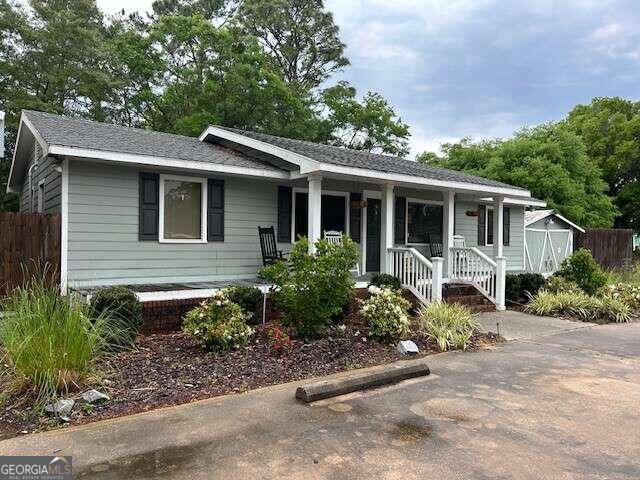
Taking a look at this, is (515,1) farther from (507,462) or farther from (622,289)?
(507,462)

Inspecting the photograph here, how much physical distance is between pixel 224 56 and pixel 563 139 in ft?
48.0

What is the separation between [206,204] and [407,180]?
3.81m

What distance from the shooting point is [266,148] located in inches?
357

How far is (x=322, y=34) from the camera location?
82.9ft

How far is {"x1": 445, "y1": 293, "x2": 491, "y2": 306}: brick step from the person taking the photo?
977 cm

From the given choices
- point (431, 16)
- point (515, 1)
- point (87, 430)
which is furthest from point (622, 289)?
point (87, 430)

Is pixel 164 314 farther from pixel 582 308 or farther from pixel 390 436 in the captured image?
pixel 582 308

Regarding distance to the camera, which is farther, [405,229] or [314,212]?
[405,229]

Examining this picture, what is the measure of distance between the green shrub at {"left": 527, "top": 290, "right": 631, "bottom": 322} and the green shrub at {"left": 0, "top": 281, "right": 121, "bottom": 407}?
28.3 ft

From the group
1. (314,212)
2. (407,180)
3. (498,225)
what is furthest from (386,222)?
(498,225)

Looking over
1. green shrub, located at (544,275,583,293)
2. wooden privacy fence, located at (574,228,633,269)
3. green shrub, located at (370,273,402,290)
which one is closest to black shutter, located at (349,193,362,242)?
green shrub, located at (370,273,402,290)

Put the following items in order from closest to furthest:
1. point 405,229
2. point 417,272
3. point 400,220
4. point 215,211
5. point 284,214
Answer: point 215,211 < point 417,272 < point 284,214 < point 400,220 < point 405,229

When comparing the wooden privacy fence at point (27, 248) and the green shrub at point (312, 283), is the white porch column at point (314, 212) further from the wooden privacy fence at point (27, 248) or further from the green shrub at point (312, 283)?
the wooden privacy fence at point (27, 248)

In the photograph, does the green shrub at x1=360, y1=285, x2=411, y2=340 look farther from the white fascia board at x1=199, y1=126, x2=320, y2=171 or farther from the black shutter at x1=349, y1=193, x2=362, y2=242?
the black shutter at x1=349, y1=193, x2=362, y2=242
